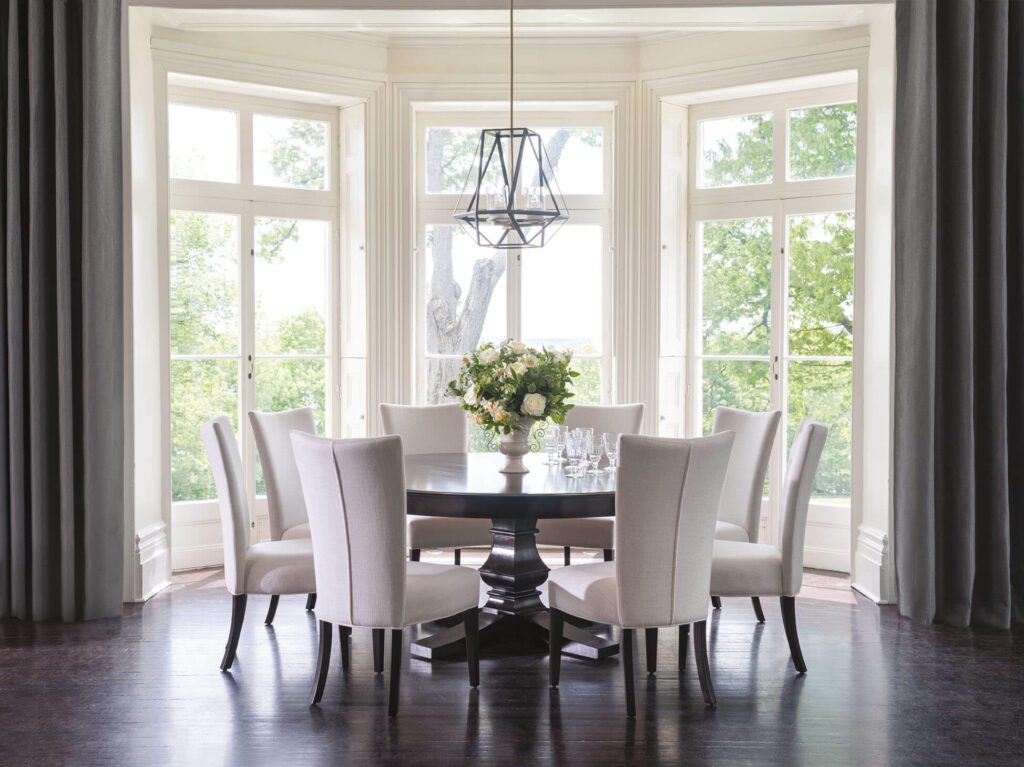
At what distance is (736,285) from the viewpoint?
591 centimetres

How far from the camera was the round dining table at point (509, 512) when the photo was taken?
11.6 ft

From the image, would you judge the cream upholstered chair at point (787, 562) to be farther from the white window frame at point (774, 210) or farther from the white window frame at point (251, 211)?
the white window frame at point (251, 211)

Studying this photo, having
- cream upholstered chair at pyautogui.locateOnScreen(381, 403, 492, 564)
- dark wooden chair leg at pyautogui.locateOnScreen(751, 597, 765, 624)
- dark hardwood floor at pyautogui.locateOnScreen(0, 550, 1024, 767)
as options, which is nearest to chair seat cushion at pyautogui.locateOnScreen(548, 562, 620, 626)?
dark hardwood floor at pyautogui.locateOnScreen(0, 550, 1024, 767)

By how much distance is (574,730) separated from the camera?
3.18 meters

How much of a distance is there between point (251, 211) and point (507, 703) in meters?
3.50

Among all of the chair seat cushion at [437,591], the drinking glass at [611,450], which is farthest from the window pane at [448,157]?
the chair seat cushion at [437,591]

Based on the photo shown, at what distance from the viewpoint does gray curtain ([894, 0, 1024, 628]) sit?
4.43 meters

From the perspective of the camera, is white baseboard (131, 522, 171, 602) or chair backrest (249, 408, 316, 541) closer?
chair backrest (249, 408, 316, 541)

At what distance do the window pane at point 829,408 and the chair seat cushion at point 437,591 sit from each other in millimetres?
2779

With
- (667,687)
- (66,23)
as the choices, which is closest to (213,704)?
(667,687)

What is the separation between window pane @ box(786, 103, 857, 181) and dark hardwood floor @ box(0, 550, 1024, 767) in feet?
8.52

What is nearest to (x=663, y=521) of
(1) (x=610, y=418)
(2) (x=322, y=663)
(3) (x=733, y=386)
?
(2) (x=322, y=663)

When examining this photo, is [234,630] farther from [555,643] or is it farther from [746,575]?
[746,575]

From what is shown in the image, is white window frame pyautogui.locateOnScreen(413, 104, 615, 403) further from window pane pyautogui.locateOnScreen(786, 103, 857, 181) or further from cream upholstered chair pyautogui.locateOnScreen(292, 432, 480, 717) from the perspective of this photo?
cream upholstered chair pyautogui.locateOnScreen(292, 432, 480, 717)
